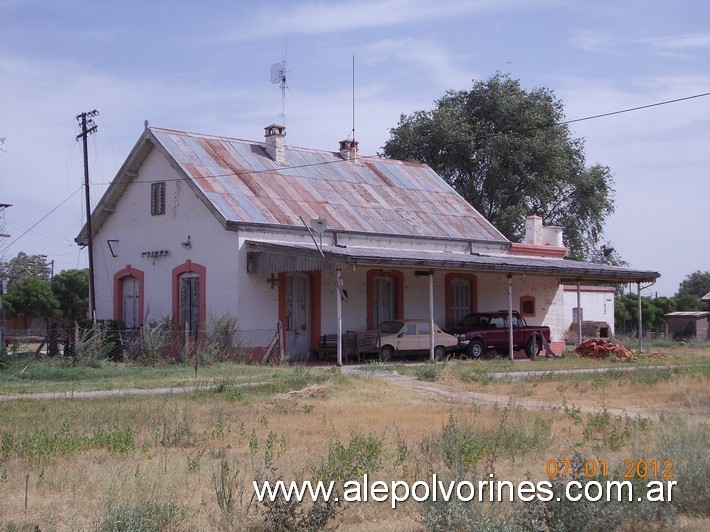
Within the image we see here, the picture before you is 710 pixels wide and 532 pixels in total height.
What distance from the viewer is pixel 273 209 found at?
28.6 metres

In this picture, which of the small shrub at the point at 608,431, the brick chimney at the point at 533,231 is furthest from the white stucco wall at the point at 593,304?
the small shrub at the point at 608,431

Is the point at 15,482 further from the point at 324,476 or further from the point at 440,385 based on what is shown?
the point at 440,385

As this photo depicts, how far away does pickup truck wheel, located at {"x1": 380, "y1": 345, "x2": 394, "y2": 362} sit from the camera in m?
28.0

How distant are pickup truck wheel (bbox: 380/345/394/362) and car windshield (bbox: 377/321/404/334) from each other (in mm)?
494

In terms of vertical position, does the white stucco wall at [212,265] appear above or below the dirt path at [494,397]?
above

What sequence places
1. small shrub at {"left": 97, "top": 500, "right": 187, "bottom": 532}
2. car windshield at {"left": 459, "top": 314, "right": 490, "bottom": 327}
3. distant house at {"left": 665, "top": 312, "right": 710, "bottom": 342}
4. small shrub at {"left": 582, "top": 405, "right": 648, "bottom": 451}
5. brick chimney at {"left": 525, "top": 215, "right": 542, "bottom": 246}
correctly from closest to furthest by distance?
small shrub at {"left": 97, "top": 500, "right": 187, "bottom": 532} → small shrub at {"left": 582, "top": 405, "right": 648, "bottom": 451} → car windshield at {"left": 459, "top": 314, "right": 490, "bottom": 327} → brick chimney at {"left": 525, "top": 215, "right": 542, "bottom": 246} → distant house at {"left": 665, "top": 312, "right": 710, "bottom": 342}

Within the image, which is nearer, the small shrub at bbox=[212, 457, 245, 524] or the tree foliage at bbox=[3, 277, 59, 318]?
the small shrub at bbox=[212, 457, 245, 524]

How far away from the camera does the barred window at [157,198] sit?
29969mm

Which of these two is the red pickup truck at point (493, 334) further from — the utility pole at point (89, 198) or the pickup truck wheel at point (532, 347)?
the utility pole at point (89, 198)

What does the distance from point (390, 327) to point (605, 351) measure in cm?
724

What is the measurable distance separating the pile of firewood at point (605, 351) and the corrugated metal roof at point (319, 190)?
577cm

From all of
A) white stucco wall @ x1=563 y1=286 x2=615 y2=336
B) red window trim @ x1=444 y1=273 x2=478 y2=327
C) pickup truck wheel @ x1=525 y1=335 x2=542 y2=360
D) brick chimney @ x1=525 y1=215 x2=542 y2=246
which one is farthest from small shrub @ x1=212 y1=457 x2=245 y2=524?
white stucco wall @ x1=563 y1=286 x2=615 y2=336
